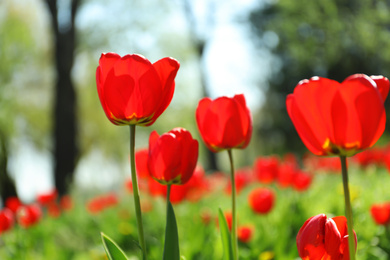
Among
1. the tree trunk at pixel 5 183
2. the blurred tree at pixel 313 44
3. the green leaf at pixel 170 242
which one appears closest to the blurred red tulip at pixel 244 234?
the green leaf at pixel 170 242

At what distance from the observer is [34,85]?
1838cm

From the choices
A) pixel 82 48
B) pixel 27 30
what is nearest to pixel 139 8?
pixel 82 48

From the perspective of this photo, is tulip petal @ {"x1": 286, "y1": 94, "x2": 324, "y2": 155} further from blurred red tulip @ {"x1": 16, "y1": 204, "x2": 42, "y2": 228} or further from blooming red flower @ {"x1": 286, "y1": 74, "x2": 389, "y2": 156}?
blurred red tulip @ {"x1": 16, "y1": 204, "x2": 42, "y2": 228}

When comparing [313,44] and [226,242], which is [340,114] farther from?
[313,44]

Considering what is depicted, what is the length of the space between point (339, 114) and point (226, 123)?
0.44m

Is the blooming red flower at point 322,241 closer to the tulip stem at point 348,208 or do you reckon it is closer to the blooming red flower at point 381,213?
the tulip stem at point 348,208

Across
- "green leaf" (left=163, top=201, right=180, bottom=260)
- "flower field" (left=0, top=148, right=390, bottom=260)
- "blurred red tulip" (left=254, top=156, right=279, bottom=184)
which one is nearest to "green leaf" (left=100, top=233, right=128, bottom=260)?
"green leaf" (left=163, top=201, right=180, bottom=260)

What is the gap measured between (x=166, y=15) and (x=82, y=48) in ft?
11.3

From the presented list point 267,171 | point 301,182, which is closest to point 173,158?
point 301,182

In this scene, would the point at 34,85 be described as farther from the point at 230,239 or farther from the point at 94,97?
the point at 230,239

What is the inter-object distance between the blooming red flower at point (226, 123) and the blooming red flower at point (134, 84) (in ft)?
0.83

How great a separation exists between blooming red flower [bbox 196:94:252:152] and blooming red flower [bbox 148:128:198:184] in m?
0.11

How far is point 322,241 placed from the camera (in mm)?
948

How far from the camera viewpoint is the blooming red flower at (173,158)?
Result: 116 centimetres
